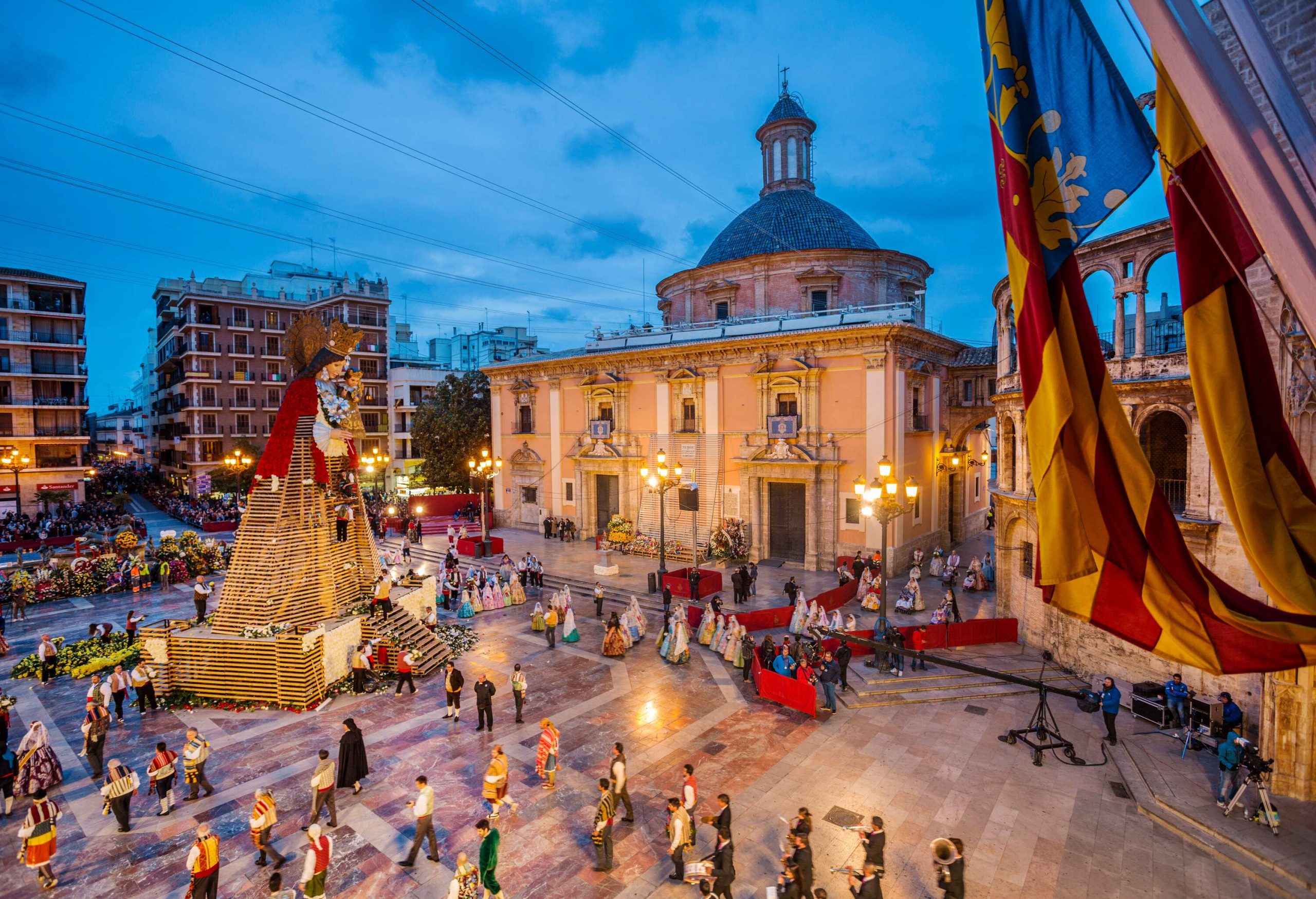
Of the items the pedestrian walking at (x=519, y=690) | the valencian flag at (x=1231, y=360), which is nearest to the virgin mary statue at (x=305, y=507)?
the pedestrian walking at (x=519, y=690)

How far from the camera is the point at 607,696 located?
13.5 m

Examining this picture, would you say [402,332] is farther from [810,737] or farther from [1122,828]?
[1122,828]

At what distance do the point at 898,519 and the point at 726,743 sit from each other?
14.7m

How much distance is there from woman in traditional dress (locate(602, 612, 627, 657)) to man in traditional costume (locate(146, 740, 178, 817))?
28.8 feet

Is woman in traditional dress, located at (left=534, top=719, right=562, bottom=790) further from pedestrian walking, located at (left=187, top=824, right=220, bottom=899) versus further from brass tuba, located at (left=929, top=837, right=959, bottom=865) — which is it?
brass tuba, located at (left=929, top=837, right=959, bottom=865)

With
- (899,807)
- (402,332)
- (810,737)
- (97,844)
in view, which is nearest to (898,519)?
(810,737)

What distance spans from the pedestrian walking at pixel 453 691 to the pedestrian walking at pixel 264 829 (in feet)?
12.4

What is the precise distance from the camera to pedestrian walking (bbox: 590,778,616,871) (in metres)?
8.17

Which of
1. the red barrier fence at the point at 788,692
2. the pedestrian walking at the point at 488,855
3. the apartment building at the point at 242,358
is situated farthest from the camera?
the apartment building at the point at 242,358

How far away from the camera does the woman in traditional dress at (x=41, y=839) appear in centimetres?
788

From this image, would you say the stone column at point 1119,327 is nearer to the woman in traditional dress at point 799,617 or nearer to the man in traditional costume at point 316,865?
the woman in traditional dress at point 799,617

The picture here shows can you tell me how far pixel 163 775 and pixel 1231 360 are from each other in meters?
13.2

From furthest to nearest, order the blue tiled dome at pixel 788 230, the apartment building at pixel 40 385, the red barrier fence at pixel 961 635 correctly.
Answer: the apartment building at pixel 40 385 → the blue tiled dome at pixel 788 230 → the red barrier fence at pixel 961 635

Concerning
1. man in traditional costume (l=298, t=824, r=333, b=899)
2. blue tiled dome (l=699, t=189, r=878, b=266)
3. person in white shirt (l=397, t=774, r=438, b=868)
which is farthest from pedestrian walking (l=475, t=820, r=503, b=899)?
blue tiled dome (l=699, t=189, r=878, b=266)
